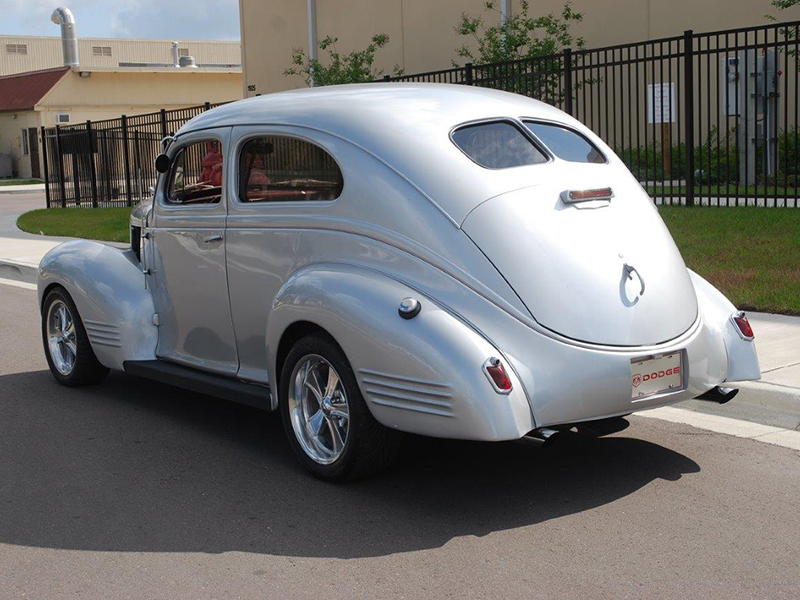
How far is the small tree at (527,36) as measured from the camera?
22.4 metres

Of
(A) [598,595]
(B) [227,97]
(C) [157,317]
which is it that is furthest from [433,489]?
(B) [227,97]

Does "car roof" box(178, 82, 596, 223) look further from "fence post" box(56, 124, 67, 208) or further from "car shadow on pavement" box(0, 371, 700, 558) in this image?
"fence post" box(56, 124, 67, 208)

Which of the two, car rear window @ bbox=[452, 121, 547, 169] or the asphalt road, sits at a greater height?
car rear window @ bbox=[452, 121, 547, 169]

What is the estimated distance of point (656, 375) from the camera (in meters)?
5.13

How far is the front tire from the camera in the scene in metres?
5.23

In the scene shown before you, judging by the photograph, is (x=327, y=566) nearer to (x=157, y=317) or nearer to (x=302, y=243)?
(x=302, y=243)

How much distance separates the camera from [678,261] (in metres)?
5.52

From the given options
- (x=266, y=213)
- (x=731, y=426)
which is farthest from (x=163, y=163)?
(x=731, y=426)

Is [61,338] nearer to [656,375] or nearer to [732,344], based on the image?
[656,375]

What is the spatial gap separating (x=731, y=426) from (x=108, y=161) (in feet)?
79.8

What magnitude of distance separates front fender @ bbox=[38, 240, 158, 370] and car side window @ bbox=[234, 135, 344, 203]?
1.26 meters

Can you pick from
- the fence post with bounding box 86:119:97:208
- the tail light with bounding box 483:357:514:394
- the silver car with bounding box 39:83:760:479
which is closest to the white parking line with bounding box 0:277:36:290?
the silver car with bounding box 39:83:760:479

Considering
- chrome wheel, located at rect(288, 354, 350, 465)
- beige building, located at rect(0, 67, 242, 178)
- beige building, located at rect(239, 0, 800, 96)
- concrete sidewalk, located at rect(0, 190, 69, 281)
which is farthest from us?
beige building, located at rect(0, 67, 242, 178)

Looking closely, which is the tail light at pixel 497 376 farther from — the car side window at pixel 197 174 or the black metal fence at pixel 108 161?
the black metal fence at pixel 108 161
